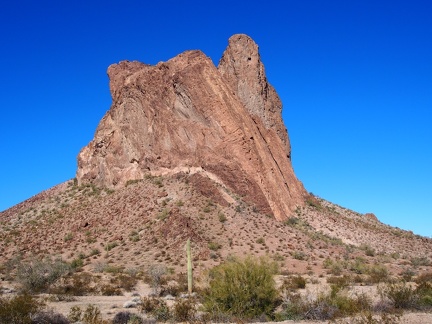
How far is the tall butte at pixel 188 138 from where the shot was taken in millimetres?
52312

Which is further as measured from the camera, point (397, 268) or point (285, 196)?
point (285, 196)

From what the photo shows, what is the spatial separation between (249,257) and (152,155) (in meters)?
38.0

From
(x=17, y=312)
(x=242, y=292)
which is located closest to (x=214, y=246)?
(x=242, y=292)

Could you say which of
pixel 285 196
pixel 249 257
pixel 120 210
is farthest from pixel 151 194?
pixel 249 257

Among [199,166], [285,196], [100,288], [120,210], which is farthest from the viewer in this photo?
[285,196]

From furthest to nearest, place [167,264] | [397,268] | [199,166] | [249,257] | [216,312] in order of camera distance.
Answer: [199,166], [397,268], [167,264], [249,257], [216,312]

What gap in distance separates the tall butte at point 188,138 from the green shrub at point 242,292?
3345 centimetres

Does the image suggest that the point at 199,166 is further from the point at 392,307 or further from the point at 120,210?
the point at 392,307

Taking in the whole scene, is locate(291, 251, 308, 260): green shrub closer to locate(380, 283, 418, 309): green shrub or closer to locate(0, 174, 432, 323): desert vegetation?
locate(0, 174, 432, 323): desert vegetation

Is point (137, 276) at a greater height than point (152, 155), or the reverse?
point (152, 155)

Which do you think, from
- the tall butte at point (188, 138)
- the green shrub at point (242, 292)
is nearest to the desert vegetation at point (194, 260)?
the green shrub at point (242, 292)

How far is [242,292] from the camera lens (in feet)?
52.9

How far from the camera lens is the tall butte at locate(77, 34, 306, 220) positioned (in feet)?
172

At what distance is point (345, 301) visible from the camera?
1634 centimetres
